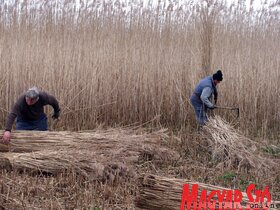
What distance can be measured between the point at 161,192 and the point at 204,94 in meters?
2.86

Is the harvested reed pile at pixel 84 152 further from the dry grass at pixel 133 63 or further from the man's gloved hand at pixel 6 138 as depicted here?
the dry grass at pixel 133 63

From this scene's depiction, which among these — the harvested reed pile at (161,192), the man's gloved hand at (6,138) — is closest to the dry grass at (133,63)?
the man's gloved hand at (6,138)

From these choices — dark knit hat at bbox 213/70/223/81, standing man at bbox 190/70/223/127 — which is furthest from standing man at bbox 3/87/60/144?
dark knit hat at bbox 213/70/223/81

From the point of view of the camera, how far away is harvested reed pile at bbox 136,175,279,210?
2.71 meters

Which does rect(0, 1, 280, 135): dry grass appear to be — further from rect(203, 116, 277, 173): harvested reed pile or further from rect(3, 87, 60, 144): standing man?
rect(203, 116, 277, 173): harvested reed pile

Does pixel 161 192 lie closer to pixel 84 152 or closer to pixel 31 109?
pixel 84 152

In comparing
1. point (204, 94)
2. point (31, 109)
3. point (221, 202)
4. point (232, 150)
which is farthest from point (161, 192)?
point (204, 94)

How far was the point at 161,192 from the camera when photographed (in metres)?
2.75

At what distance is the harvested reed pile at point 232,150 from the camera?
180 inches

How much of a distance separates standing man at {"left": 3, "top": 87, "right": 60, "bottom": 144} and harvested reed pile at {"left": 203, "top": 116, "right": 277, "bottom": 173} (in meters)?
2.12

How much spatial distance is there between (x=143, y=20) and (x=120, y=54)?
79 centimetres

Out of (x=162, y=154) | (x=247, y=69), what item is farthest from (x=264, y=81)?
(x=162, y=154)

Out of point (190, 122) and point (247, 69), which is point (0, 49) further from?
point (247, 69)

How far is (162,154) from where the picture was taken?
470 cm
